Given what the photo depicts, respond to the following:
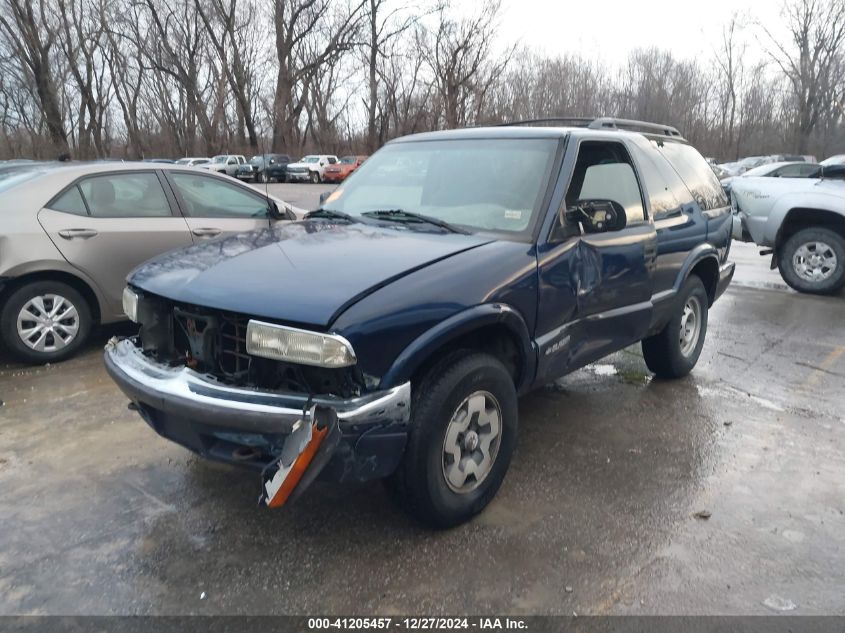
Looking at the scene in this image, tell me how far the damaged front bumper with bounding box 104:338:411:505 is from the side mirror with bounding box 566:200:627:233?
4.91 ft

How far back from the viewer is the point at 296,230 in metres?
3.67

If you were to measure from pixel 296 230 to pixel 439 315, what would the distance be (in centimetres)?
128

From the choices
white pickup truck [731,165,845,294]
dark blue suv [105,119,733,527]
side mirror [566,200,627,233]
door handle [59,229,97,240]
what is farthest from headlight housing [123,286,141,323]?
white pickup truck [731,165,845,294]

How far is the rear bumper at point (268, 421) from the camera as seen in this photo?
2.52 metres

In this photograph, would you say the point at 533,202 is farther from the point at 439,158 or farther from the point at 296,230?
the point at 296,230

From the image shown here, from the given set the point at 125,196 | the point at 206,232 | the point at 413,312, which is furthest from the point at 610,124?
the point at 125,196

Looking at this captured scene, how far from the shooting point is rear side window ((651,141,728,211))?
4910 millimetres

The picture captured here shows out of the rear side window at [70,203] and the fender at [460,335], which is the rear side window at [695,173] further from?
the rear side window at [70,203]

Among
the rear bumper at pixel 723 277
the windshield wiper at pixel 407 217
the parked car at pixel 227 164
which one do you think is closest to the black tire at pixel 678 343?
the rear bumper at pixel 723 277

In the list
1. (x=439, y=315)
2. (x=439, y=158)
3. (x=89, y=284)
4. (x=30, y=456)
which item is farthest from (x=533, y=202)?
(x=89, y=284)

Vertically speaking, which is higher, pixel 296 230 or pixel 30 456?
pixel 296 230

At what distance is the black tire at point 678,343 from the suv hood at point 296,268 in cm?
221

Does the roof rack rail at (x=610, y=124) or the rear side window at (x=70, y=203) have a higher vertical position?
the roof rack rail at (x=610, y=124)

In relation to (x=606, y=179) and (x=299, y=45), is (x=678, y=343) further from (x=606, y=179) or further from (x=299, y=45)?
(x=299, y=45)
